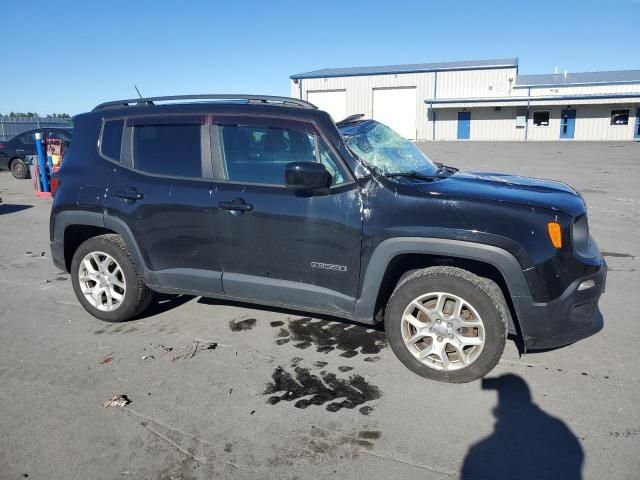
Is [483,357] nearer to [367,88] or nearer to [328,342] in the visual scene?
[328,342]

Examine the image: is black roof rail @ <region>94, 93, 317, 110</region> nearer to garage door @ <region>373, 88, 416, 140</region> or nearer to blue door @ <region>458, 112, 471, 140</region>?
garage door @ <region>373, 88, 416, 140</region>

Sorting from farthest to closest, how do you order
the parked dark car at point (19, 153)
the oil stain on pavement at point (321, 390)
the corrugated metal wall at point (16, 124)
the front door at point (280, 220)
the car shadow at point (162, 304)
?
1. the corrugated metal wall at point (16, 124)
2. the parked dark car at point (19, 153)
3. the car shadow at point (162, 304)
4. the front door at point (280, 220)
5. the oil stain on pavement at point (321, 390)

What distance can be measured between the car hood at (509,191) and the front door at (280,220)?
2.04ft

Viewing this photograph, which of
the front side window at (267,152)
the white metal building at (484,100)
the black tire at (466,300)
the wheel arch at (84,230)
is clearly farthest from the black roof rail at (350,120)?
the white metal building at (484,100)

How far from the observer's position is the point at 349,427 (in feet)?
9.68

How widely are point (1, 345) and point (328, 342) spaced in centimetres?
277

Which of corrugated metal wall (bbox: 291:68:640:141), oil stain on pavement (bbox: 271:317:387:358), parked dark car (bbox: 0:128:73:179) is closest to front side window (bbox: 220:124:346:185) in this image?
oil stain on pavement (bbox: 271:317:387:358)

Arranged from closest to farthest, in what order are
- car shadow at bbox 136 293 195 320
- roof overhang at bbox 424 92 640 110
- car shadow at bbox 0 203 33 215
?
car shadow at bbox 136 293 195 320, car shadow at bbox 0 203 33 215, roof overhang at bbox 424 92 640 110

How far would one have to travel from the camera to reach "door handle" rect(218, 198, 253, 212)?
372 centimetres

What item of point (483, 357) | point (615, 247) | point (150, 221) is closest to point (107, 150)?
point (150, 221)

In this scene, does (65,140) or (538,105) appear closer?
(65,140)

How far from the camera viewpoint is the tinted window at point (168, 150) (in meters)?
4.01

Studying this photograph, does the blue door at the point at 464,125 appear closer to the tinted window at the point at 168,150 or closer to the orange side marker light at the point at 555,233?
the tinted window at the point at 168,150

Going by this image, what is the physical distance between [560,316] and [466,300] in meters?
0.59
